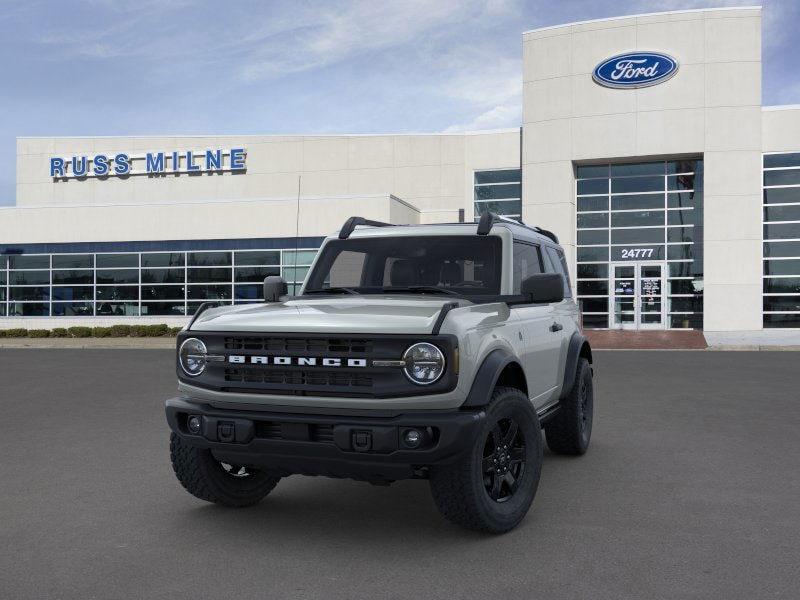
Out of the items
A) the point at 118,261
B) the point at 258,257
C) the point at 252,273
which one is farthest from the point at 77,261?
the point at 258,257

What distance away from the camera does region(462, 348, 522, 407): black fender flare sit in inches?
179

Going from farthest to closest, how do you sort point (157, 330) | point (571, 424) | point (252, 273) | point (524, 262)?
point (252, 273), point (157, 330), point (571, 424), point (524, 262)

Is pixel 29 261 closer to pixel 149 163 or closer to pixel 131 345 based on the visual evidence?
pixel 149 163

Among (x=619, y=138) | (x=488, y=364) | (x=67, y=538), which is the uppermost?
(x=619, y=138)

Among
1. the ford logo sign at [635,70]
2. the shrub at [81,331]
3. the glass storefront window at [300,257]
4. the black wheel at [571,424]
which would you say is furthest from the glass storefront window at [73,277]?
the black wheel at [571,424]

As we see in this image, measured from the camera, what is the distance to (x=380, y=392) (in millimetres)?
4441

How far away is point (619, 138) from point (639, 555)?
2786 cm

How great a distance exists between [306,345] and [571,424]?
132 inches

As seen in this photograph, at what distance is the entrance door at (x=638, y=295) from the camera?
101 ft

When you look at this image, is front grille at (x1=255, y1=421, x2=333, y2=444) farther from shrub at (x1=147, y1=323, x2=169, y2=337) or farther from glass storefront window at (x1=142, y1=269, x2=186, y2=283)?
glass storefront window at (x1=142, y1=269, x2=186, y2=283)

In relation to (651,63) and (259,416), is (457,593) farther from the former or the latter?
(651,63)

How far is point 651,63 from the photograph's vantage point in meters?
29.8

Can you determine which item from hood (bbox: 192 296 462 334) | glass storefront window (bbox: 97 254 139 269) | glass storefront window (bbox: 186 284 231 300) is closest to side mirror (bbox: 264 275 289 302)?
hood (bbox: 192 296 462 334)

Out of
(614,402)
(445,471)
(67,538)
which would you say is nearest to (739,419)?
(614,402)
